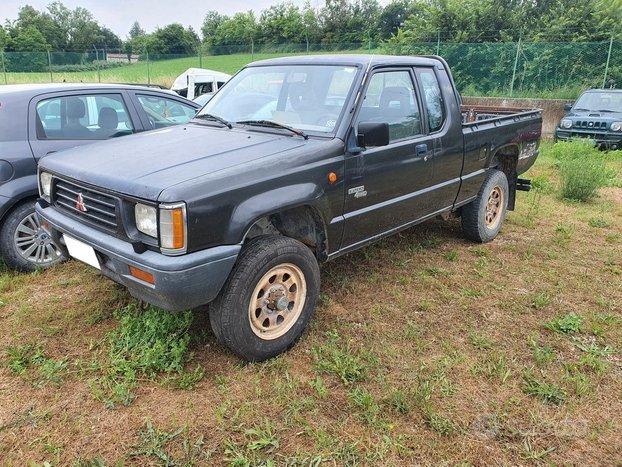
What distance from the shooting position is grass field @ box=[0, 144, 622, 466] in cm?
250

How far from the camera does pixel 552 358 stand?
10.7ft

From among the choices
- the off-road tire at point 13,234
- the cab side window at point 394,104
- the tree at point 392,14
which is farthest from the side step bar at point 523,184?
the tree at point 392,14

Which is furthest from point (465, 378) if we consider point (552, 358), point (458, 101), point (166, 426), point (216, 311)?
point (458, 101)

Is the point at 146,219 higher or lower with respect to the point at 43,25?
lower

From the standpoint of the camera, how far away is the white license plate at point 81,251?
2.98 m

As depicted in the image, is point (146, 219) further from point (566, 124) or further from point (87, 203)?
point (566, 124)

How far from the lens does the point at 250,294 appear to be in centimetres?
293

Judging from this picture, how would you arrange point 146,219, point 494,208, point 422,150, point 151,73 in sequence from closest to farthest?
point 146,219
point 422,150
point 494,208
point 151,73

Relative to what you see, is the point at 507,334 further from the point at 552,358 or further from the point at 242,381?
the point at 242,381

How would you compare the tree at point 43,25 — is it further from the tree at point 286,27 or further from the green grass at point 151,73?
the green grass at point 151,73

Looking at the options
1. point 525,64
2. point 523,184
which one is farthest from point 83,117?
point 525,64

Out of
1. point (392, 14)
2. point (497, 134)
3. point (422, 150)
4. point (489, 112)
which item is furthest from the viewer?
point (392, 14)

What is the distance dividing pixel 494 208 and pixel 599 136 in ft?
23.6

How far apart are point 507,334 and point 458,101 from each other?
2225mm
